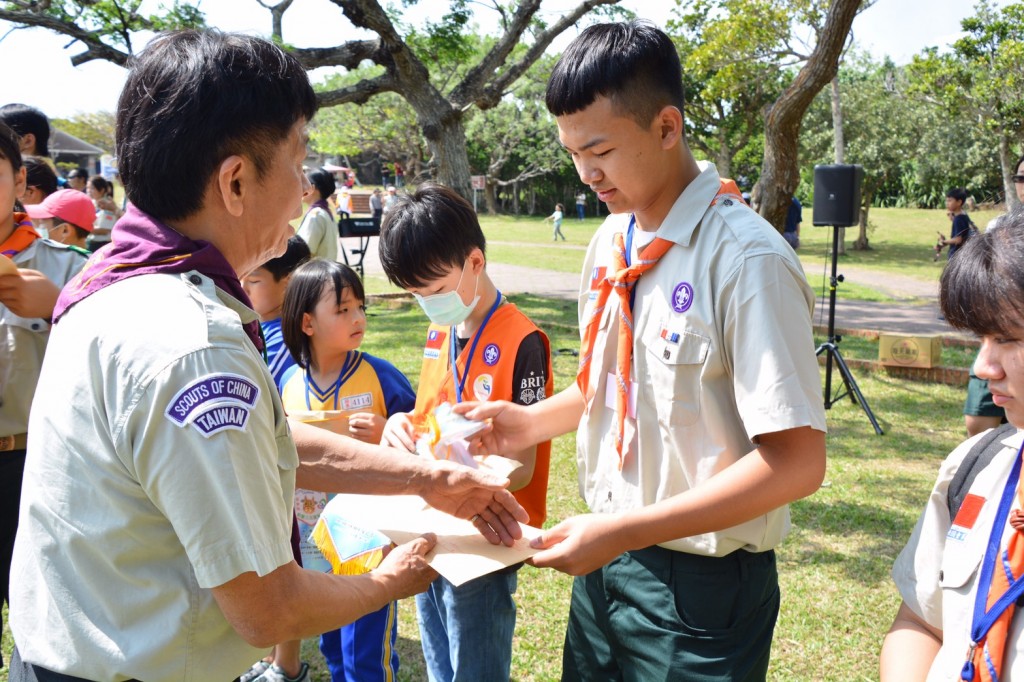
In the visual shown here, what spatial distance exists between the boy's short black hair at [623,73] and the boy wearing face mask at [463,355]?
2.54 feet

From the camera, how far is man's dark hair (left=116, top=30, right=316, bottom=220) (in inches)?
52.7

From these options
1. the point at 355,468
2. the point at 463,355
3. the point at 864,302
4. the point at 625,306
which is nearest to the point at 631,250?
the point at 625,306

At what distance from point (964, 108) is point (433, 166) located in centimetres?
1689

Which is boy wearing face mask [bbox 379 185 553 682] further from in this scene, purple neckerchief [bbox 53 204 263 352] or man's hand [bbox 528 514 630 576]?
purple neckerchief [bbox 53 204 263 352]

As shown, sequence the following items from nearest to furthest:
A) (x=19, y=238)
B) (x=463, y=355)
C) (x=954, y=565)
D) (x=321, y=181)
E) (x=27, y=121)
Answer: (x=954, y=565) < (x=463, y=355) < (x=19, y=238) < (x=27, y=121) < (x=321, y=181)

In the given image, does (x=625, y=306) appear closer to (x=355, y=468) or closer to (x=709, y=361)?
(x=709, y=361)

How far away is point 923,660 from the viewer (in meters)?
1.50

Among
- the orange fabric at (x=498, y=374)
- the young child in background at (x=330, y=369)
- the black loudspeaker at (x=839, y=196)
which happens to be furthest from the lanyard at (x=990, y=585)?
the black loudspeaker at (x=839, y=196)

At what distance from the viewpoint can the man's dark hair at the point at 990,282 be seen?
4.35 ft

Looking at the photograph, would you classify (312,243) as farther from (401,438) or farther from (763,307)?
(763,307)

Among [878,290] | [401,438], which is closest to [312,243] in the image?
[401,438]

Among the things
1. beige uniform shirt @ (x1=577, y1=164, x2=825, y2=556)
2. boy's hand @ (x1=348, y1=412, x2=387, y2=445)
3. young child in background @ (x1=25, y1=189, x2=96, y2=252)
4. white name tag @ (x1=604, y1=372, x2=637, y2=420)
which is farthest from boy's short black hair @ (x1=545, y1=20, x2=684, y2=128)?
young child in background @ (x1=25, y1=189, x2=96, y2=252)

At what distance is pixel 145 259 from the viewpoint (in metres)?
1.35

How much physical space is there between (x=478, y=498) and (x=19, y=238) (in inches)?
87.4
